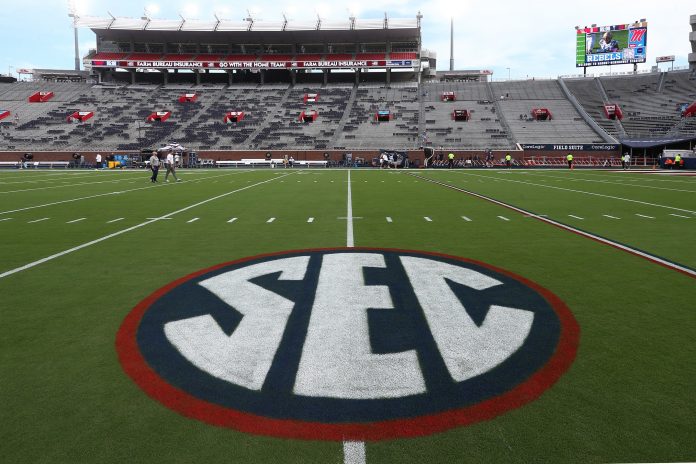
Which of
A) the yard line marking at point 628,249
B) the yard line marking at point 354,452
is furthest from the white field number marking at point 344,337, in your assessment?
the yard line marking at point 628,249

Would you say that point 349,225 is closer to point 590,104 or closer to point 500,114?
point 500,114

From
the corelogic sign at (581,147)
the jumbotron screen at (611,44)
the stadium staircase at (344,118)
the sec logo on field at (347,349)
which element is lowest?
the sec logo on field at (347,349)

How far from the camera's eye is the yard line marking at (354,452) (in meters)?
2.55

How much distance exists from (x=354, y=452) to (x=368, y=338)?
156 centimetres

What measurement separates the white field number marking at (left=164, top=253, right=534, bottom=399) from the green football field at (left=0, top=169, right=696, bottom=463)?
5.9 inches

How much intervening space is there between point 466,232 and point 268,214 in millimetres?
5543

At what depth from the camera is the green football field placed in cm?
265

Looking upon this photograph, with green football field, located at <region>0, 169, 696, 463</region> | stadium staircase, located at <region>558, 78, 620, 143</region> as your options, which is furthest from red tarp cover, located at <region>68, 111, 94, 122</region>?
stadium staircase, located at <region>558, 78, 620, 143</region>

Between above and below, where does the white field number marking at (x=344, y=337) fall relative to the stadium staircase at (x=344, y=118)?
below

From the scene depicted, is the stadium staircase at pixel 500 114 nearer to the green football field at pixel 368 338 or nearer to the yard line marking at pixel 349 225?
the yard line marking at pixel 349 225

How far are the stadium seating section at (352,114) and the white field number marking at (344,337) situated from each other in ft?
167

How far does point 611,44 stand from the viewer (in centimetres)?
6500

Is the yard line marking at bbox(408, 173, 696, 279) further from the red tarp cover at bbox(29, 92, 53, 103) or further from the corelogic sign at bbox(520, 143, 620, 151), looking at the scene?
the red tarp cover at bbox(29, 92, 53, 103)

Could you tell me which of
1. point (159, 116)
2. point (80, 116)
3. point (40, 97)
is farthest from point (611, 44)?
point (40, 97)
